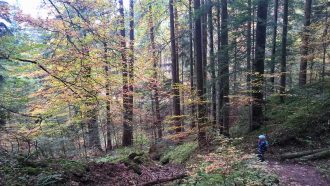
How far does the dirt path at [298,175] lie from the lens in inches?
286

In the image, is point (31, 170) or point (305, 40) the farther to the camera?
point (305, 40)

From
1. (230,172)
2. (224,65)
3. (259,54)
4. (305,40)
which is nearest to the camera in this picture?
(230,172)

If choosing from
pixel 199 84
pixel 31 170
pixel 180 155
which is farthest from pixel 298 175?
pixel 31 170

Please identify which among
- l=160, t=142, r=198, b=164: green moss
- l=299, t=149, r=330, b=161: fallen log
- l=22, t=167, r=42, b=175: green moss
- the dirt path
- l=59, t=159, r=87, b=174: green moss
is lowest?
l=160, t=142, r=198, b=164: green moss

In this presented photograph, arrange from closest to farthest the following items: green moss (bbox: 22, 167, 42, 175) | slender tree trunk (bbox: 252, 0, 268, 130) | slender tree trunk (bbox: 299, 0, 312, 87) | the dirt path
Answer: green moss (bbox: 22, 167, 42, 175) → the dirt path → slender tree trunk (bbox: 252, 0, 268, 130) → slender tree trunk (bbox: 299, 0, 312, 87)

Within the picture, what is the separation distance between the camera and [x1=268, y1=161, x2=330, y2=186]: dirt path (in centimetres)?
727

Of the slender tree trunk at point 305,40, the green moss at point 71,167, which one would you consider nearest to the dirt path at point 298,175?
the green moss at point 71,167

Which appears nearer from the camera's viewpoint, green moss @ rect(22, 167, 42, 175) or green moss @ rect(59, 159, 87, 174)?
green moss @ rect(22, 167, 42, 175)

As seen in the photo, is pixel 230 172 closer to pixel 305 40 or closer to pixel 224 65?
pixel 224 65

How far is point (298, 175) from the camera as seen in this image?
25.6 ft

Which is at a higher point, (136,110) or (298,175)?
(136,110)

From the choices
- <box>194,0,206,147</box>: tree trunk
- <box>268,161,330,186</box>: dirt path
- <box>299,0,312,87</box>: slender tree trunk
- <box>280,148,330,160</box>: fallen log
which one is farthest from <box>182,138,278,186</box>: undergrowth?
<box>299,0,312,87</box>: slender tree trunk

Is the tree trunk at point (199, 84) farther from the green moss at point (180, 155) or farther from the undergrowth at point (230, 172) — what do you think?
the undergrowth at point (230, 172)

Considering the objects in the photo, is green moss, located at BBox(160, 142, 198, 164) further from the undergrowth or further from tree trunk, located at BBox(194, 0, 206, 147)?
the undergrowth
